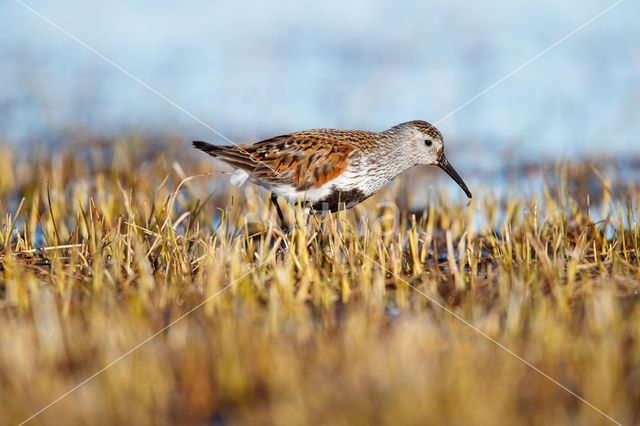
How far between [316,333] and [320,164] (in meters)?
2.83

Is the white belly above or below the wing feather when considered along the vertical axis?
below

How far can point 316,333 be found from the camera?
3795 millimetres

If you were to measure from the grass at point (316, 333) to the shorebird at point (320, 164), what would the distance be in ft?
1.96

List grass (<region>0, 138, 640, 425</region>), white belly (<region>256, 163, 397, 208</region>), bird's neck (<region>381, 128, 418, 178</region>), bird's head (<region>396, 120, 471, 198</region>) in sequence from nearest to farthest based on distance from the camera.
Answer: grass (<region>0, 138, 640, 425</region>) < white belly (<region>256, 163, 397, 208</region>) < bird's neck (<region>381, 128, 418, 178</region>) < bird's head (<region>396, 120, 471, 198</region>)

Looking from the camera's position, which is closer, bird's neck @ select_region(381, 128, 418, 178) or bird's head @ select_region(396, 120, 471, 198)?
bird's neck @ select_region(381, 128, 418, 178)

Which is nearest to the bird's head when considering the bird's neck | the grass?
the bird's neck

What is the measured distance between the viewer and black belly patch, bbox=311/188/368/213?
6.36 meters

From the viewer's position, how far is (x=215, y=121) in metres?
15.3

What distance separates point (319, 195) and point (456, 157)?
8146 mm

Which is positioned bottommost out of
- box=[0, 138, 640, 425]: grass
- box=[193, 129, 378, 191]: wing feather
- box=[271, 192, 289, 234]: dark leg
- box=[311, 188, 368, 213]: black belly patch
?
box=[0, 138, 640, 425]: grass

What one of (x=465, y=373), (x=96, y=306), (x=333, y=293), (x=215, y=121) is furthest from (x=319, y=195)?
(x=215, y=121)

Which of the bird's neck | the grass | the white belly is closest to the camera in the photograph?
the grass

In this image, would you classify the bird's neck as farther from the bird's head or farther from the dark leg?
the dark leg

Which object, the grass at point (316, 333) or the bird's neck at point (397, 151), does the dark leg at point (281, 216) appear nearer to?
the grass at point (316, 333)
